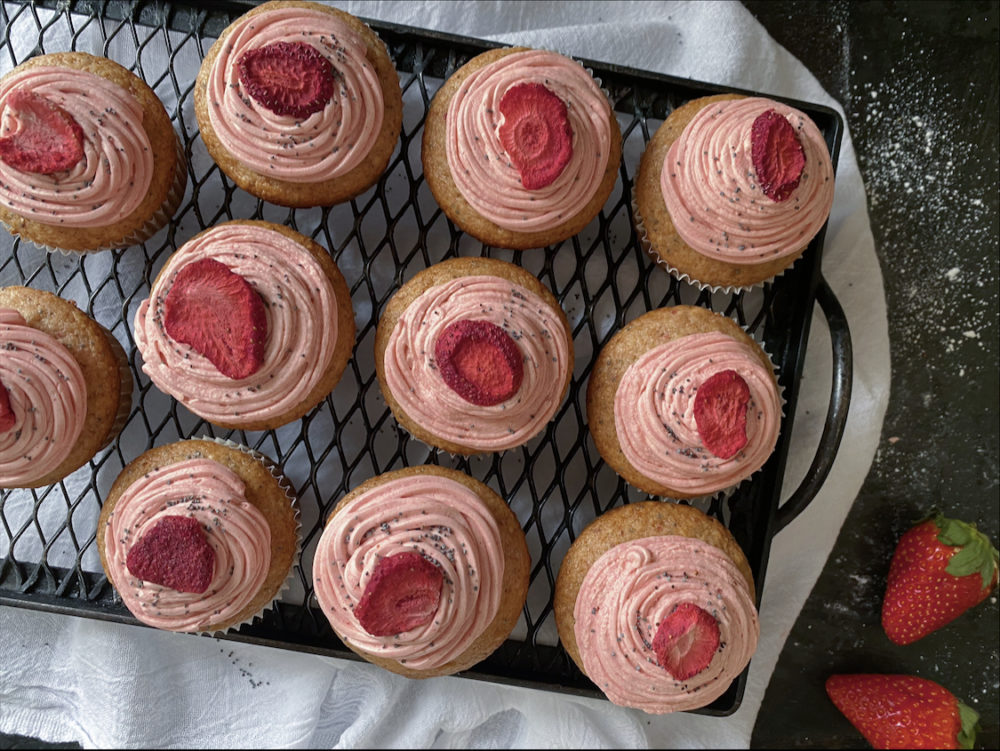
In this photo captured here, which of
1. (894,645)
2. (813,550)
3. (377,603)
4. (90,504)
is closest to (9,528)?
(90,504)

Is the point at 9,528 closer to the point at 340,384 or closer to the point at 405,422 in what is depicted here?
the point at 340,384

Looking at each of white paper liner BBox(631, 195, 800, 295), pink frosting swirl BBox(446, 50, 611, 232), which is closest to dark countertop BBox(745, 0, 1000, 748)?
white paper liner BBox(631, 195, 800, 295)

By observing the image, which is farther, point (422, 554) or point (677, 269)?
point (677, 269)

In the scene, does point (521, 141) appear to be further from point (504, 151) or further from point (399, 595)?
point (399, 595)

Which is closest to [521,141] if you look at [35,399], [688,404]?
[688,404]

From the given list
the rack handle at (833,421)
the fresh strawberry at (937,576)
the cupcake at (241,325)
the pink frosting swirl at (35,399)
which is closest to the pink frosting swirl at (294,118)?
the cupcake at (241,325)

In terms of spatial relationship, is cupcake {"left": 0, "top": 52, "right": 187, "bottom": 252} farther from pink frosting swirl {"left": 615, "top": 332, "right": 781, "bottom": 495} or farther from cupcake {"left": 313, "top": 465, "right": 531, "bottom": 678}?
pink frosting swirl {"left": 615, "top": 332, "right": 781, "bottom": 495}
